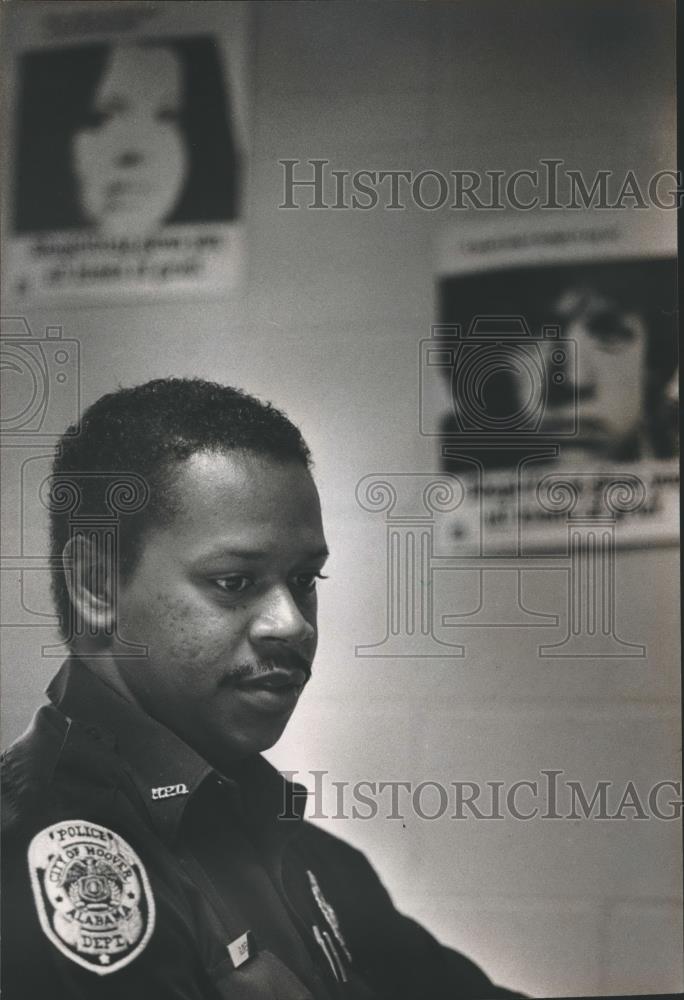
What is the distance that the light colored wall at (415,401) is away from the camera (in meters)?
2.34

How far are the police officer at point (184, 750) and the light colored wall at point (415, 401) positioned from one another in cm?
7

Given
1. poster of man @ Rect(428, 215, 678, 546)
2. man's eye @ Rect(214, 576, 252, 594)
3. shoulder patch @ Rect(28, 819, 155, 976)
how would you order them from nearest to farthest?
shoulder patch @ Rect(28, 819, 155, 976) < man's eye @ Rect(214, 576, 252, 594) < poster of man @ Rect(428, 215, 678, 546)

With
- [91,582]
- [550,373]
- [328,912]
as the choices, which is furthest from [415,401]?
[328,912]

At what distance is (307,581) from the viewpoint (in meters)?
2.33

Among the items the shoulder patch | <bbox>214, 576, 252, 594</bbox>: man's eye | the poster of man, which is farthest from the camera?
the poster of man

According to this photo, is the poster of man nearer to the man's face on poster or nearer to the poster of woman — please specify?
the man's face on poster

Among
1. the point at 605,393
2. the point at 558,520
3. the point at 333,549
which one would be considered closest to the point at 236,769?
the point at 333,549

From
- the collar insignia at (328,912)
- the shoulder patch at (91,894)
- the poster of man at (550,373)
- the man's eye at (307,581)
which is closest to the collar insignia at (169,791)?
the shoulder patch at (91,894)

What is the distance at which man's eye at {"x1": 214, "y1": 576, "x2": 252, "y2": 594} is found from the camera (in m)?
2.26

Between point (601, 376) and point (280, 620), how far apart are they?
823mm

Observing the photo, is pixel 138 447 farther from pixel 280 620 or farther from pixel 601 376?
pixel 601 376

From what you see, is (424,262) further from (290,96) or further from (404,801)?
(404,801)

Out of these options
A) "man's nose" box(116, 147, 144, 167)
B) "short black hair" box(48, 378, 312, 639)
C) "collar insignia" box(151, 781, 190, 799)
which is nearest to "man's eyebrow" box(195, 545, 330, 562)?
"short black hair" box(48, 378, 312, 639)

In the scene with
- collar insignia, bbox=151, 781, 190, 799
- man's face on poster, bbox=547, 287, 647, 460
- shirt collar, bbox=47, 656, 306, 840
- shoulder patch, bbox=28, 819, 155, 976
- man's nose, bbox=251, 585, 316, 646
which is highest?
man's face on poster, bbox=547, 287, 647, 460
